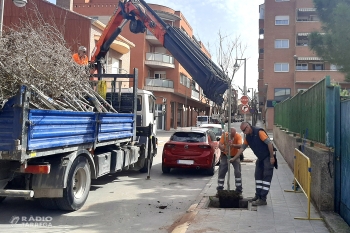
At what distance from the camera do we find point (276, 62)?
124ft

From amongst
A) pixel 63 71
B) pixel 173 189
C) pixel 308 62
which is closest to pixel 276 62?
pixel 308 62

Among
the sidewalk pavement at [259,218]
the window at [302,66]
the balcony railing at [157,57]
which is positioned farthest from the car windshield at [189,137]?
the window at [302,66]

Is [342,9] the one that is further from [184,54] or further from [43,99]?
[43,99]

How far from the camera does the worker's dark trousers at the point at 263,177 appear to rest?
639cm

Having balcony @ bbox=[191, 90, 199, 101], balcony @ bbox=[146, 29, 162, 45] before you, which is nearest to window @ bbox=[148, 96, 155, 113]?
balcony @ bbox=[146, 29, 162, 45]

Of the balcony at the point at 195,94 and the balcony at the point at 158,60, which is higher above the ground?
the balcony at the point at 158,60

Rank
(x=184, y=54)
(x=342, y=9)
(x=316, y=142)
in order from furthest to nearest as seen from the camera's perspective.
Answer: (x=342, y=9)
(x=184, y=54)
(x=316, y=142)

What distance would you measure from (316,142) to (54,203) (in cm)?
516

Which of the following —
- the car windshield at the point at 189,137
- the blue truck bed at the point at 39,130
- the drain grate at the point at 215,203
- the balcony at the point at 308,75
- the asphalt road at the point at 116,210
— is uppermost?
the balcony at the point at 308,75

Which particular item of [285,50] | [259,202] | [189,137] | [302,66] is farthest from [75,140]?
[302,66]

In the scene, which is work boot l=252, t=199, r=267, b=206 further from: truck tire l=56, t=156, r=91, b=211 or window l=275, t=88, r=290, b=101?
window l=275, t=88, r=290, b=101

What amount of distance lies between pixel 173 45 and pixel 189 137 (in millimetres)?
2929

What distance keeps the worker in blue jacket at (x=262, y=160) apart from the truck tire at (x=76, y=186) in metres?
3.23

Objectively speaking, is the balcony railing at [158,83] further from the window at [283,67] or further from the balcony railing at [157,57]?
the window at [283,67]
